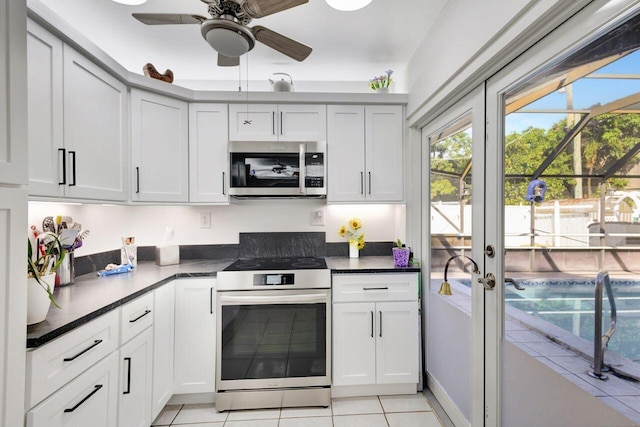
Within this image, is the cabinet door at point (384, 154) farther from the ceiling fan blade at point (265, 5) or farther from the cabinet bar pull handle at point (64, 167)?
the cabinet bar pull handle at point (64, 167)

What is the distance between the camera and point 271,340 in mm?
2033

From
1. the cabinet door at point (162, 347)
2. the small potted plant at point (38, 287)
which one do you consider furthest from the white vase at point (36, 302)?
the cabinet door at point (162, 347)

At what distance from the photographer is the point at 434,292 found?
85.0 inches

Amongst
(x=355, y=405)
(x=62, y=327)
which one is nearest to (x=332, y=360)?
(x=355, y=405)

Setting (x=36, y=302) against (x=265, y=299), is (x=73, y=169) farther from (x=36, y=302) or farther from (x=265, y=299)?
(x=265, y=299)

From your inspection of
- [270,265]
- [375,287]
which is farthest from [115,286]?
[375,287]

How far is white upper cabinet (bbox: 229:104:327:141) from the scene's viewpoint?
2.37 metres

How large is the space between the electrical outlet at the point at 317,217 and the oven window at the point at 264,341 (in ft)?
2.80

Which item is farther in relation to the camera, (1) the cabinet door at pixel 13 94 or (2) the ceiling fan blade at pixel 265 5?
(2) the ceiling fan blade at pixel 265 5

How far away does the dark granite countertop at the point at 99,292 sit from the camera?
3.51 ft

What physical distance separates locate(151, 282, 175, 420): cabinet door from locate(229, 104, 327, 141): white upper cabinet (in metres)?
1.28

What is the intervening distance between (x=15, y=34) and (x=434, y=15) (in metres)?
2.04

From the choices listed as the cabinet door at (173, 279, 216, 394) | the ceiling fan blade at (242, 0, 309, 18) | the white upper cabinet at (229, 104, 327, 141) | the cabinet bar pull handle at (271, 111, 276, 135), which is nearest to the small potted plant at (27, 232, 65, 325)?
the cabinet door at (173, 279, 216, 394)

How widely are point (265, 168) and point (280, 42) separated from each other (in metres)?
1.02
